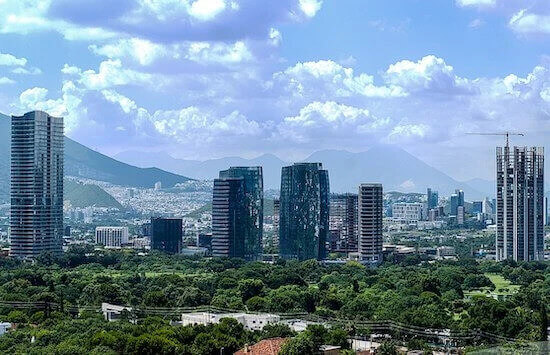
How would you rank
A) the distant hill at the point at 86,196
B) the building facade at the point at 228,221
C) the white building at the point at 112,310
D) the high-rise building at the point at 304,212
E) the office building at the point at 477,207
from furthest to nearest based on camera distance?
the distant hill at the point at 86,196, the office building at the point at 477,207, the high-rise building at the point at 304,212, the building facade at the point at 228,221, the white building at the point at 112,310

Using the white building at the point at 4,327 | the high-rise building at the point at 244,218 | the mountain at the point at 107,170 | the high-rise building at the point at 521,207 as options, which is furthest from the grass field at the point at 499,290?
the mountain at the point at 107,170

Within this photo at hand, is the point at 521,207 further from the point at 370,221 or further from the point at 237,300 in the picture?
the point at 237,300

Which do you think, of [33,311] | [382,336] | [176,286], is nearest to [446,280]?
[176,286]

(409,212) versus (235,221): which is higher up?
(409,212)

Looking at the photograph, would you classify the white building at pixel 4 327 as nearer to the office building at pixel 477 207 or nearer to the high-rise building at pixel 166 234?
the high-rise building at pixel 166 234

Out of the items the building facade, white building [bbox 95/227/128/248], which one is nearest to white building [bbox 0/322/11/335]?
the building facade

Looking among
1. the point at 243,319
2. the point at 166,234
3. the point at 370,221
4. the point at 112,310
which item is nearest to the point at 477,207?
the point at 166,234
